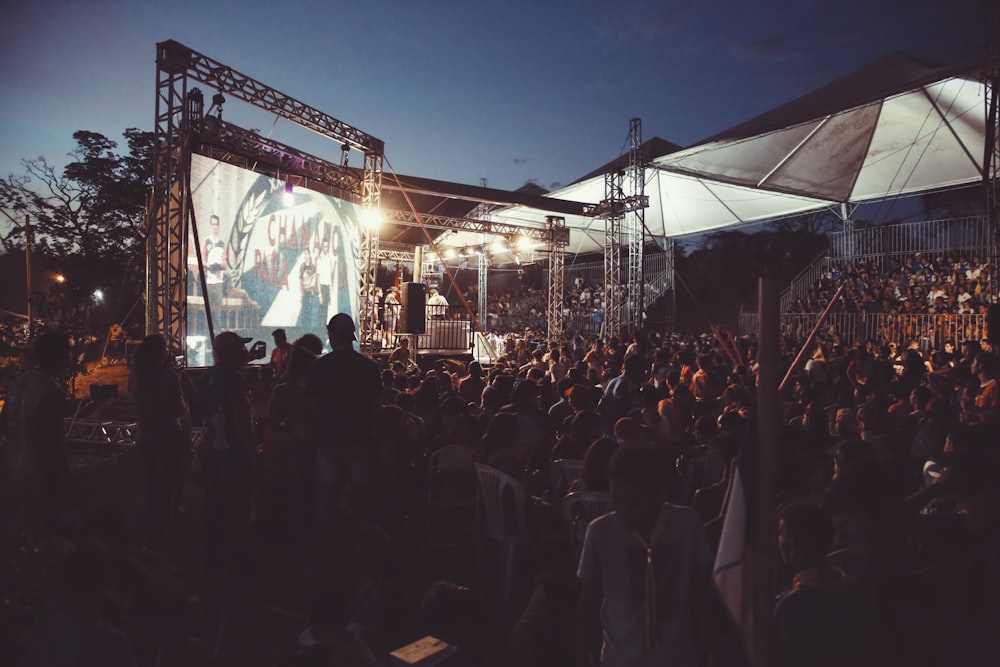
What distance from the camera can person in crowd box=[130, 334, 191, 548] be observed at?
4363mm

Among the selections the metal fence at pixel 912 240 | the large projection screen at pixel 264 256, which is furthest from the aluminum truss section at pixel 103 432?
the metal fence at pixel 912 240

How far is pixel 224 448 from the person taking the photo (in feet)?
14.1

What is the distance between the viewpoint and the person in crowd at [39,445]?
361 centimetres

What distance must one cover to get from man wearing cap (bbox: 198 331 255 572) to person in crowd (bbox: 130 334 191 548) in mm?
219

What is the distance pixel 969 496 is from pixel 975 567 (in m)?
0.35

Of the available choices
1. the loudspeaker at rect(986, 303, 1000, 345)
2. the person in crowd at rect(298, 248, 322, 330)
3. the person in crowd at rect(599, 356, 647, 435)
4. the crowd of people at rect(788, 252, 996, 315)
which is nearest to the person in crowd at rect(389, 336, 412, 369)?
the person in crowd at rect(298, 248, 322, 330)

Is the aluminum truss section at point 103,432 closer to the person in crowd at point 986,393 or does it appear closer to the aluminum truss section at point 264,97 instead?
the aluminum truss section at point 264,97

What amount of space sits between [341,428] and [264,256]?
751cm

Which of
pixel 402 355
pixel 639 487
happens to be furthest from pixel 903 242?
pixel 639 487

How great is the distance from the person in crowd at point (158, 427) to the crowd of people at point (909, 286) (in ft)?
41.0

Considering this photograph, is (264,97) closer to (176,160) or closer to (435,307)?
(176,160)

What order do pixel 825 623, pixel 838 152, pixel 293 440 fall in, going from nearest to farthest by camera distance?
pixel 825 623, pixel 293 440, pixel 838 152

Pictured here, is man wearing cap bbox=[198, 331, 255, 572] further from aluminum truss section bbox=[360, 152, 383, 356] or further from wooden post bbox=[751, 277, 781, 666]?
aluminum truss section bbox=[360, 152, 383, 356]

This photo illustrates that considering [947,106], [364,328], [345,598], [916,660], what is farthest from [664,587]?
[947,106]
